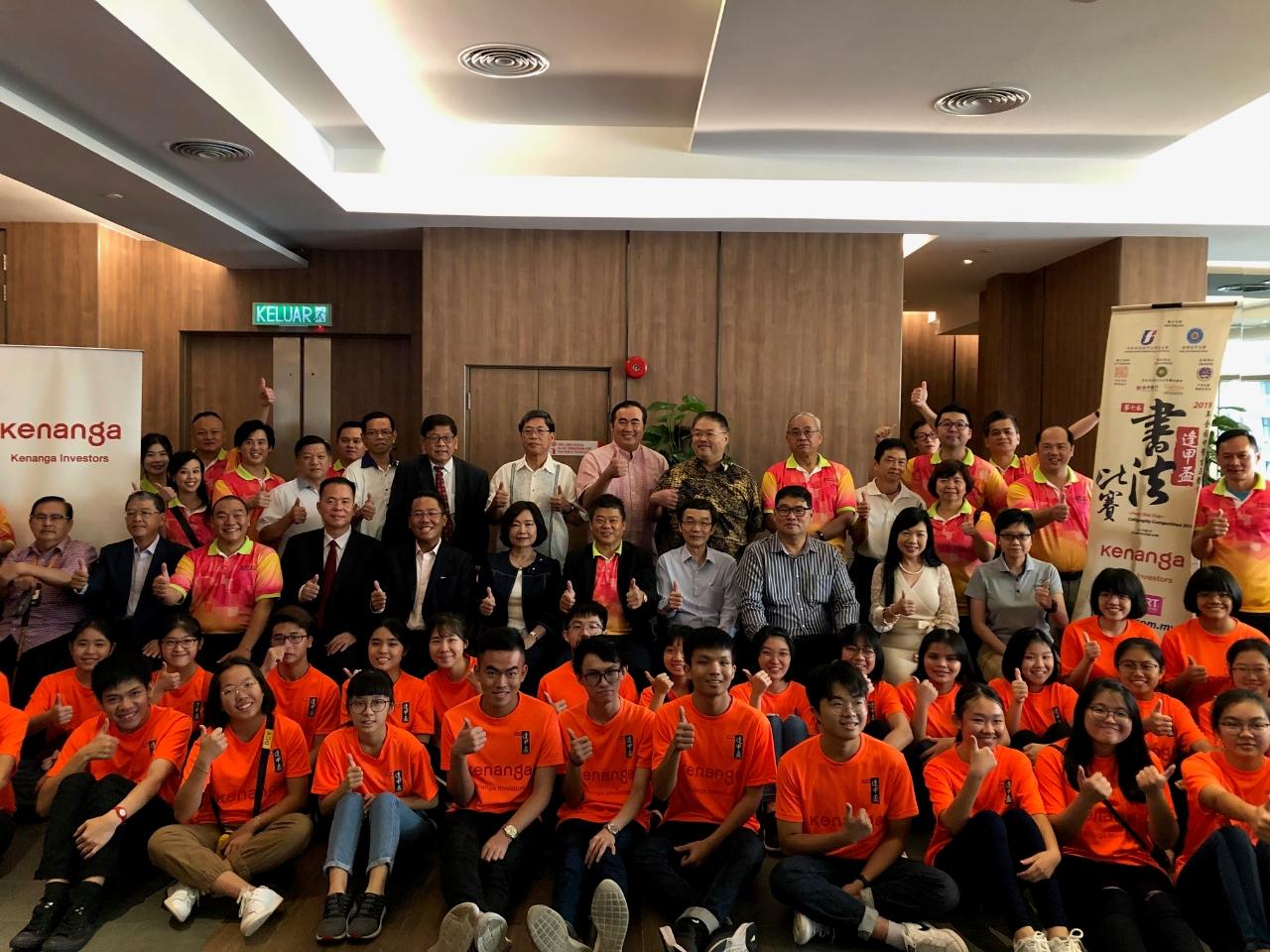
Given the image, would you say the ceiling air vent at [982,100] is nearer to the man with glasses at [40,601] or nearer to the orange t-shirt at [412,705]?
the orange t-shirt at [412,705]

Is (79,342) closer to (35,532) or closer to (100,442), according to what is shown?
(100,442)

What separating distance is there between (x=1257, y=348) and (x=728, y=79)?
7.08 metres

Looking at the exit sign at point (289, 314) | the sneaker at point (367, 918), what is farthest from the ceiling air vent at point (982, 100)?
the exit sign at point (289, 314)

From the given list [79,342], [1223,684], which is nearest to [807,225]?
[1223,684]

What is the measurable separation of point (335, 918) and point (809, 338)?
5195 mm

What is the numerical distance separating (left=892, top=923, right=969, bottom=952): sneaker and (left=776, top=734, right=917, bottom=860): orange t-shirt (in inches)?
12.4

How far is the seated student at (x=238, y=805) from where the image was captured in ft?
11.8

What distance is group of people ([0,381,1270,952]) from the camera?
348 cm

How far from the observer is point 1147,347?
17.7 feet

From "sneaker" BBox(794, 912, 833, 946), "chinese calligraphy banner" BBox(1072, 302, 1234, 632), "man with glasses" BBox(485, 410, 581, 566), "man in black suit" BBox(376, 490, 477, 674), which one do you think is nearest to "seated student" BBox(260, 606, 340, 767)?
"man in black suit" BBox(376, 490, 477, 674)

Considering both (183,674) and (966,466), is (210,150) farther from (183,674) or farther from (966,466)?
(966,466)

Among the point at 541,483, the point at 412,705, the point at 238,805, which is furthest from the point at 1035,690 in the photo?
the point at 238,805

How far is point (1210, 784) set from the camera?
350 centimetres

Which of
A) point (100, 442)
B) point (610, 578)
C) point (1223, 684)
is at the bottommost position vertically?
point (1223, 684)
